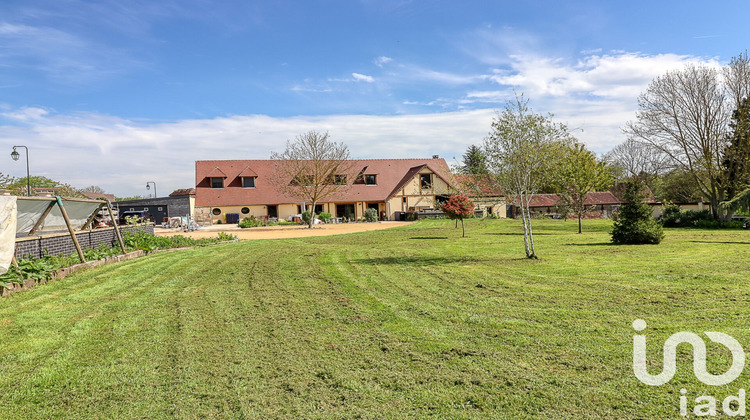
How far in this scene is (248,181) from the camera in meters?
43.7

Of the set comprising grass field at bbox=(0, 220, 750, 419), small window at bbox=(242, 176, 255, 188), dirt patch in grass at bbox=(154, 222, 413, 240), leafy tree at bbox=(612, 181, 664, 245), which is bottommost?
grass field at bbox=(0, 220, 750, 419)

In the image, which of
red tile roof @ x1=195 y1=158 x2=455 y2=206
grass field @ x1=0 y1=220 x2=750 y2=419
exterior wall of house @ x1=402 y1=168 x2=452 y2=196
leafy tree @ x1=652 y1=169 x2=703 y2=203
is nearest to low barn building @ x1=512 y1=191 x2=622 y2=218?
leafy tree @ x1=652 y1=169 x2=703 y2=203

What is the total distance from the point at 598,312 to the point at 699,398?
2.83 metres

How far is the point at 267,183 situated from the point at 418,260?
109 feet

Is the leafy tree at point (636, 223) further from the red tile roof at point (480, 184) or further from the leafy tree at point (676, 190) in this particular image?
the leafy tree at point (676, 190)

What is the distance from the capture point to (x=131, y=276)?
35.4ft

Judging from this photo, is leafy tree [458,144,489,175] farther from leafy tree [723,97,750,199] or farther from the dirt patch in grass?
leafy tree [723,97,750,199]

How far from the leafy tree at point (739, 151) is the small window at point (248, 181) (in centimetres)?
3795

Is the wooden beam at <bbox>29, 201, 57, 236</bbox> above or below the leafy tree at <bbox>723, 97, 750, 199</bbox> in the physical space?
below

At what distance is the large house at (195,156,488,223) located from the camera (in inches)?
1639

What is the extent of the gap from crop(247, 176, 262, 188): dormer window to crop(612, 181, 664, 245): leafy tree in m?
34.3

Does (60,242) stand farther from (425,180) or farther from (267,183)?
(425,180)

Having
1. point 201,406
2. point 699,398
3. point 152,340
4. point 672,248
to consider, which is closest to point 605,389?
point 699,398

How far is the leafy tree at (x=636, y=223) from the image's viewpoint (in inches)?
633
